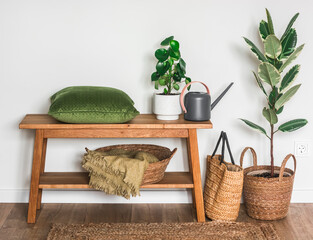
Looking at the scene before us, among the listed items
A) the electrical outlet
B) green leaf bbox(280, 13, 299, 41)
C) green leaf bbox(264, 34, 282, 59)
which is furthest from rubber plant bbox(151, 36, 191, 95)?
the electrical outlet

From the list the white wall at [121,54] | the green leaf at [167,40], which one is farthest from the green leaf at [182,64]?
the white wall at [121,54]

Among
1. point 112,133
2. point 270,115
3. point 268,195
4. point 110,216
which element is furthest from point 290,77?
point 110,216

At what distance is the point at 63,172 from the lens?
112 inches

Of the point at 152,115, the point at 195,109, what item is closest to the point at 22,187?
the point at 152,115

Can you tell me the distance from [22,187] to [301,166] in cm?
171

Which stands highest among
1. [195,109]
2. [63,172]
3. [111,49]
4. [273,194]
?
[111,49]

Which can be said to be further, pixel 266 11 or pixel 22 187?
pixel 22 187

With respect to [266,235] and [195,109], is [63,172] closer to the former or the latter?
[195,109]

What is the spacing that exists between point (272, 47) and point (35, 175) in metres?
1.45

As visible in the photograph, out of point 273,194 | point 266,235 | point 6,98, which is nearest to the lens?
point 266,235

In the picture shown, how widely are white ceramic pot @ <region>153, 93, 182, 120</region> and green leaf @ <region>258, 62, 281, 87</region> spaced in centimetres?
47

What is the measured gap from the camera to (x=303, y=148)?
9.45 ft

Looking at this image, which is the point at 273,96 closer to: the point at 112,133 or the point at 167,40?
the point at 167,40

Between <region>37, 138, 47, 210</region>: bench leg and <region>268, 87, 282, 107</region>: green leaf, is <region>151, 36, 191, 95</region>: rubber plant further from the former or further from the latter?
<region>37, 138, 47, 210</region>: bench leg
